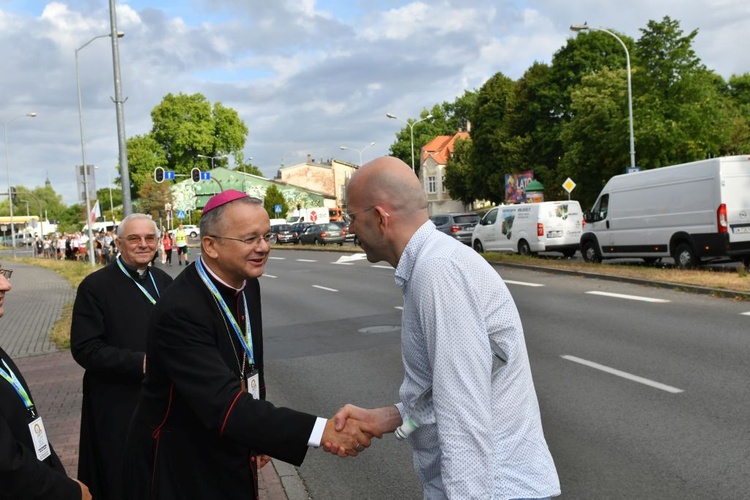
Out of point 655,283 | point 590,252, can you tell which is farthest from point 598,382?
point 590,252

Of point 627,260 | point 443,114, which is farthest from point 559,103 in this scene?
point 443,114

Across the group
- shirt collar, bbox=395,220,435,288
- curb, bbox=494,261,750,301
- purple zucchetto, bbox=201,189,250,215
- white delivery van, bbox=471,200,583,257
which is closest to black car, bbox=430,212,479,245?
white delivery van, bbox=471,200,583,257

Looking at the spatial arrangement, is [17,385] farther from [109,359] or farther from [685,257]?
[685,257]

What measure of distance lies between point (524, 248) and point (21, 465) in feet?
80.8

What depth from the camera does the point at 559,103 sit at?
5406 centimetres

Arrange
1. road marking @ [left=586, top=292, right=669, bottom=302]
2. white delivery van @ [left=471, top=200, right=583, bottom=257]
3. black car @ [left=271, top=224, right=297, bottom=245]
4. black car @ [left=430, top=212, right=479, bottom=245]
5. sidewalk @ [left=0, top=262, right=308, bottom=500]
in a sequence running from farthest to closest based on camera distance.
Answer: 1. black car @ [left=271, top=224, right=297, bottom=245]
2. black car @ [left=430, top=212, right=479, bottom=245]
3. white delivery van @ [left=471, top=200, right=583, bottom=257]
4. road marking @ [left=586, top=292, right=669, bottom=302]
5. sidewalk @ [left=0, top=262, right=308, bottom=500]

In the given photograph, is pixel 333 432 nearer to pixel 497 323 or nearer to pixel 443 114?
pixel 497 323

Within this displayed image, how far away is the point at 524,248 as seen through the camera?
26047 mm

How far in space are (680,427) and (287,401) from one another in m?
3.68

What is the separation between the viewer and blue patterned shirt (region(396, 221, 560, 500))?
203 cm

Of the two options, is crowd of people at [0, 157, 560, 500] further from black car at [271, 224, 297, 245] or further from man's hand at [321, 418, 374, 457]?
black car at [271, 224, 297, 245]

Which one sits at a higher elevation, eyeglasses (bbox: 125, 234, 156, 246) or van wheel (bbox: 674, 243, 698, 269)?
eyeglasses (bbox: 125, 234, 156, 246)

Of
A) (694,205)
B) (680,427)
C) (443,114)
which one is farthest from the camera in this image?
(443,114)

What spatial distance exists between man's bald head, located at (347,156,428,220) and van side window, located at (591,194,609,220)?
65.7ft
